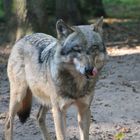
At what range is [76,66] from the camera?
5.42 meters

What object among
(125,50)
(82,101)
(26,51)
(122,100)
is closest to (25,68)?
(26,51)

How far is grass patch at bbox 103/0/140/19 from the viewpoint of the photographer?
2262cm

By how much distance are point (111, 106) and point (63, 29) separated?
3.33m

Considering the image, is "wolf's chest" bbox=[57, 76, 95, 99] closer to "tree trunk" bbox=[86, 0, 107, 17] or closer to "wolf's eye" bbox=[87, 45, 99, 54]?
"wolf's eye" bbox=[87, 45, 99, 54]

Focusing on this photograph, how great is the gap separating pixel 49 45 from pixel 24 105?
1.00 meters

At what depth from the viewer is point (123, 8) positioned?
2666cm

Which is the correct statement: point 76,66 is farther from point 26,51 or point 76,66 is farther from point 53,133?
point 53,133

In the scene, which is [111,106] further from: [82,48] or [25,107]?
[82,48]

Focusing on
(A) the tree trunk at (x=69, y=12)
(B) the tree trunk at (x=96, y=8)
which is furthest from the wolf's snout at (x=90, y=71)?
(B) the tree trunk at (x=96, y=8)

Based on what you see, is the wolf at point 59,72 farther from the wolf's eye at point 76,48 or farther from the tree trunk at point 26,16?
the tree trunk at point 26,16

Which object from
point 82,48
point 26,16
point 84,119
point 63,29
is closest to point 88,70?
point 82,48

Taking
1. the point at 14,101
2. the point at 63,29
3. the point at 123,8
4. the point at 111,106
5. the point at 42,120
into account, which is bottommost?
the point at 123,8

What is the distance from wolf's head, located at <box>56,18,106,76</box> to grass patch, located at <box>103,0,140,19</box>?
53.7 feet

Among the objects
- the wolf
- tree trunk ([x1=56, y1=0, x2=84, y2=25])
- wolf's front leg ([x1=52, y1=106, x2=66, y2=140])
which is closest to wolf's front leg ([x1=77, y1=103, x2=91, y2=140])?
the wolf
